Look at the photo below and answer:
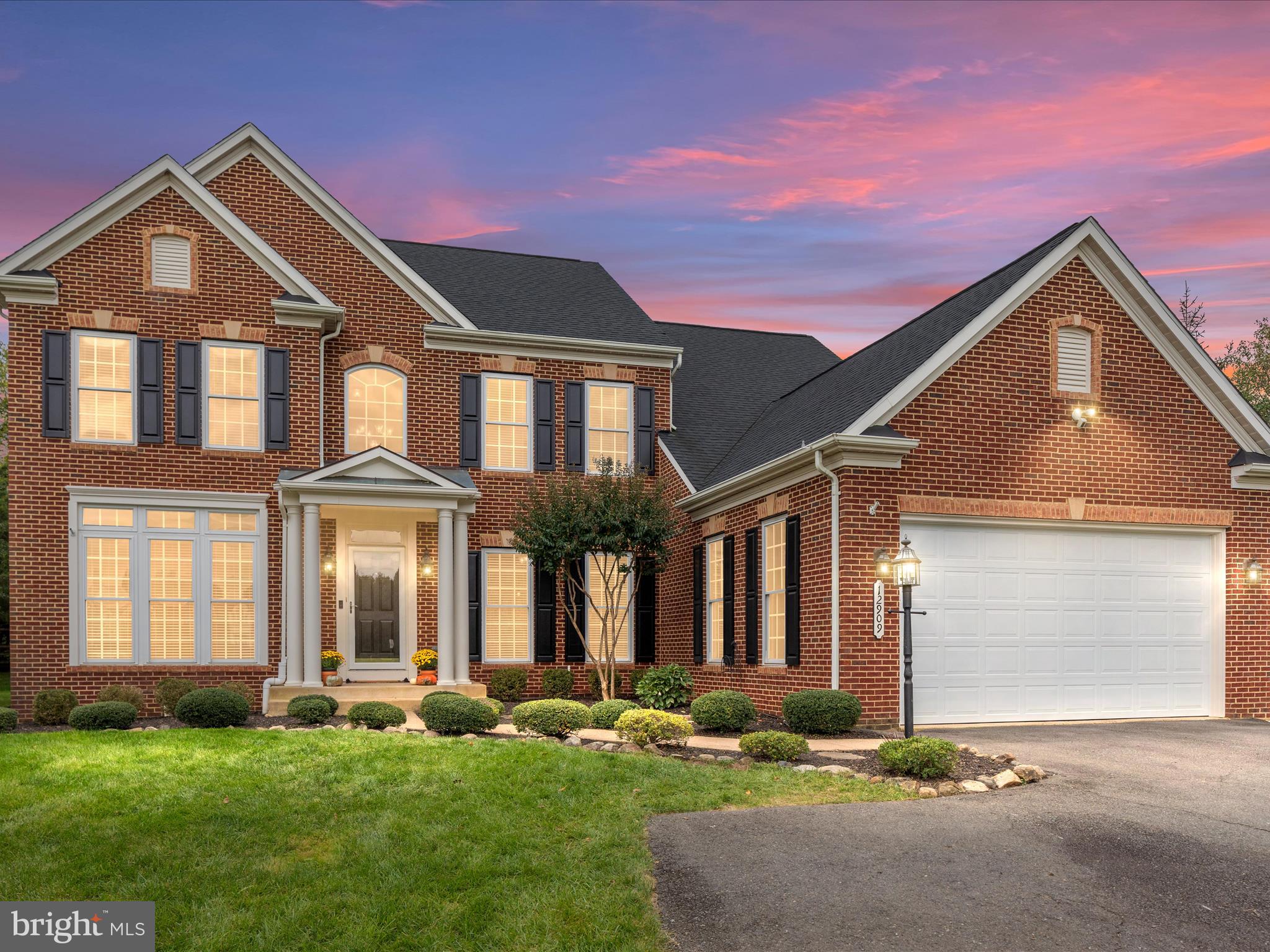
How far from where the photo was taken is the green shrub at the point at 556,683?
62.9ft

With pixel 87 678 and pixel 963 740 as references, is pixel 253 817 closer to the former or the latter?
pixel 963 740

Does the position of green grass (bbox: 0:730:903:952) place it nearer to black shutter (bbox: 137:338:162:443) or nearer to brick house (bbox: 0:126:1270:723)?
brick house (bbox: 0:126:1270:723)

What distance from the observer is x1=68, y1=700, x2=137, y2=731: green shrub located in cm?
1385

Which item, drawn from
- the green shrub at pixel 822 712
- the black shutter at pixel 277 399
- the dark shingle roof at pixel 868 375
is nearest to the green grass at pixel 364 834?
the green shrub at pixel 822 712

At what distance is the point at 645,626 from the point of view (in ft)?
67.6

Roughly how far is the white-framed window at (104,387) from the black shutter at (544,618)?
25.2 feet

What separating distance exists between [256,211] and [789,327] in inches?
579

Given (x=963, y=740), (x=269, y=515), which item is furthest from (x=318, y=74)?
(x=963, y=740)

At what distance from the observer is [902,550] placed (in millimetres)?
12250

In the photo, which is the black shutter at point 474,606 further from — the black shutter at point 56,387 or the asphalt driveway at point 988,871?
the asphalt driveway at point 988,871

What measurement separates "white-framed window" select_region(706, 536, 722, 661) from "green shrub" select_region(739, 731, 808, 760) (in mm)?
6508

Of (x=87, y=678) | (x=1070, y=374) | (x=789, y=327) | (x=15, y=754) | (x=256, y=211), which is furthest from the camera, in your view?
(x=789, y=327)

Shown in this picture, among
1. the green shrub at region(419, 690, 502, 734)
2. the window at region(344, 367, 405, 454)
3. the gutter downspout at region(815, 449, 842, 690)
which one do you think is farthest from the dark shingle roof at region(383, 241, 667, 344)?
the green shrub at region(419, 690, 502, 734)

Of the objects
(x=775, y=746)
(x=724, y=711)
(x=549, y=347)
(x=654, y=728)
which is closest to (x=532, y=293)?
(x=549, y=347)
